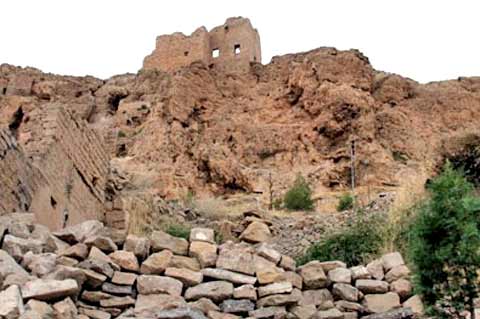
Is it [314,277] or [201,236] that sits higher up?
[201,236]

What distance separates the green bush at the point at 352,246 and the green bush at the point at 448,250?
2.88m

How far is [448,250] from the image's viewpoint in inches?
230

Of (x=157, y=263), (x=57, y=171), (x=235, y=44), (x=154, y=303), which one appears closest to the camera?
(x=154, y=303)

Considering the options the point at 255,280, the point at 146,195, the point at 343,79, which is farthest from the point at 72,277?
the point at 343,79

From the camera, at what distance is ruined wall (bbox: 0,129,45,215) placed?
8.83 metres

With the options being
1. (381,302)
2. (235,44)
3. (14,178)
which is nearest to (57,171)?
(14,178)

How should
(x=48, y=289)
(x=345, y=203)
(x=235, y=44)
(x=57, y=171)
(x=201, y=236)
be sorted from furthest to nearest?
(x=235, y=44) < (x=345, y=203) < (x=57, y=171) < (x=201, y=236) < (x=48, y=289)

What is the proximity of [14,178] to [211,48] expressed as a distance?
2162 cm

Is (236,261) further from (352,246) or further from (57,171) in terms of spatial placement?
(57,171)

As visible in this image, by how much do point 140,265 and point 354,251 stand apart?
3.22 meters

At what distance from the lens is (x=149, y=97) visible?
2683 centimetres

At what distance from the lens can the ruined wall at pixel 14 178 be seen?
29.0 ft

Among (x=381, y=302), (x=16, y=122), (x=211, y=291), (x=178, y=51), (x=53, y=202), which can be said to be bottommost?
(x=381, y=302)

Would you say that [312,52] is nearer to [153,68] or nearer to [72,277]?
[153,68]
